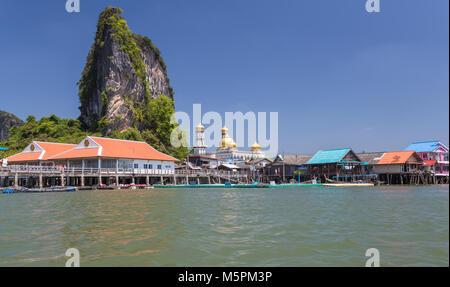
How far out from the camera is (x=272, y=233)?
10148 millimetres

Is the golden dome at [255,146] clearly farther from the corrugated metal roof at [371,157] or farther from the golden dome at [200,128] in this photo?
the corrugated metal roof at [371,157]

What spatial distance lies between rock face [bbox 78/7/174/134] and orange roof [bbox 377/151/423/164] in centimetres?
4742

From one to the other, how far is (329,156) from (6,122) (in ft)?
389

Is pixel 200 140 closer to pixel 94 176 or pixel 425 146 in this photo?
pixel 425 146

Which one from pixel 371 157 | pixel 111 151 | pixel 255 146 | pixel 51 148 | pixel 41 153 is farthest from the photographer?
pixel 255 146

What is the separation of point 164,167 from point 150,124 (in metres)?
24.2

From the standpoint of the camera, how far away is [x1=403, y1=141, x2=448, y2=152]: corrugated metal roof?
6241 centimetres

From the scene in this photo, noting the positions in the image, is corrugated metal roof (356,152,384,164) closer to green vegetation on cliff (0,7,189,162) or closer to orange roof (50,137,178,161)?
orange roof (50,137,178,161)

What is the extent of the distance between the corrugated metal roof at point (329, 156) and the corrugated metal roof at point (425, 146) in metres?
16.3

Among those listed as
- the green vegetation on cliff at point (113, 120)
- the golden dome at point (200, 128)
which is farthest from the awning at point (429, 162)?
the golden dome at point (200, 128)

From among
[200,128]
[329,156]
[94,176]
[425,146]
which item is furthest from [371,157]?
[200,128]

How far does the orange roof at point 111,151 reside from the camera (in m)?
44.8

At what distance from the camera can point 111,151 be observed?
151 feet
